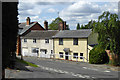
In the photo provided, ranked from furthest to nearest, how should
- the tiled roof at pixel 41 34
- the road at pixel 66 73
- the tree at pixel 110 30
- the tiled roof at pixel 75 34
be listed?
the tiled roof at pixel 41 34
the tiled roof at pixel 75 34
the tree at pixel 110 30
the road at pixel 66 73

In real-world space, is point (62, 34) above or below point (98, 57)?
above

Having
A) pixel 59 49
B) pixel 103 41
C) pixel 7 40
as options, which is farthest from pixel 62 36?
pixel 7 40

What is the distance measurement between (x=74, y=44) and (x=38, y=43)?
10.0 m

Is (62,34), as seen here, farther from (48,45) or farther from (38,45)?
(38,45)

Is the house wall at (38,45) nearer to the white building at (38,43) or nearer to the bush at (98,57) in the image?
the white building at (38,43)

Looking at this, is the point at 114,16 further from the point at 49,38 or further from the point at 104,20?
the point at 49,38

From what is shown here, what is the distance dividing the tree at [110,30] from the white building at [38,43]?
1468 centimetres

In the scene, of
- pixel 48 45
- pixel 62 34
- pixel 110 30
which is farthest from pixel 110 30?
pixel 48 45

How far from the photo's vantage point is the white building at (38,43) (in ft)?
128

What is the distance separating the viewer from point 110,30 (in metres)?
25.5

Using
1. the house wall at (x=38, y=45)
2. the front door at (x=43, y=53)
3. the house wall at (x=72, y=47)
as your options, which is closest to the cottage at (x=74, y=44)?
the house wall at (x=72, y=47)

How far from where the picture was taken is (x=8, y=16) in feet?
29.0

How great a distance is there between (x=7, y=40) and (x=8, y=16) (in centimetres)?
120

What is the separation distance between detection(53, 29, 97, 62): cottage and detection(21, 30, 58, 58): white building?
6.12 ft
